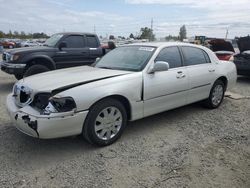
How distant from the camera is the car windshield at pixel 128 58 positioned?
15.0 ft

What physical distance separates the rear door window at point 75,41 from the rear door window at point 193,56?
4547 mm

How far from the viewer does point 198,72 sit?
17.6 feet

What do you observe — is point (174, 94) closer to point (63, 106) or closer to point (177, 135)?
point (177, 135)

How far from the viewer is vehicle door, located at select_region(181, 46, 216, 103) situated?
525 cm

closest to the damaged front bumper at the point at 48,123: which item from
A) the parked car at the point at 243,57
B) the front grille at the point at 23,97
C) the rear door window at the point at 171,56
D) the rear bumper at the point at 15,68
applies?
the front grille at the point at 23,97

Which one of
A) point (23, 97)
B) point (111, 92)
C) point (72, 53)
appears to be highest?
point (72, 53)

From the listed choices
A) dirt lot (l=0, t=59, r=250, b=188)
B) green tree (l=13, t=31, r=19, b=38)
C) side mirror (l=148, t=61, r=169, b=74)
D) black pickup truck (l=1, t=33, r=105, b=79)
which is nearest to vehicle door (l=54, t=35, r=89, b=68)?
black pickup truck (l=1, t=33, r=105, b=79)

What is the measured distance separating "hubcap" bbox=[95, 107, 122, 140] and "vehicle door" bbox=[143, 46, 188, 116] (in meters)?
0.57

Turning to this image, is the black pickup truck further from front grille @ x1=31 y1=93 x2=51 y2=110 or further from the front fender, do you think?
the front fender

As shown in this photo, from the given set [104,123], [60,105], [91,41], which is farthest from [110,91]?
[91,41]

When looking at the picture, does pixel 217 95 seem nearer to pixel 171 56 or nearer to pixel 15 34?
pixel 171 56

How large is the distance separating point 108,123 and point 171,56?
187 centimetres

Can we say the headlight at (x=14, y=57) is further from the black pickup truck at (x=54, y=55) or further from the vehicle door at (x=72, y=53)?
the vehicle door at (x=72, y=53)

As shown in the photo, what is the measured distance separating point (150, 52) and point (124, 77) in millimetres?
876
